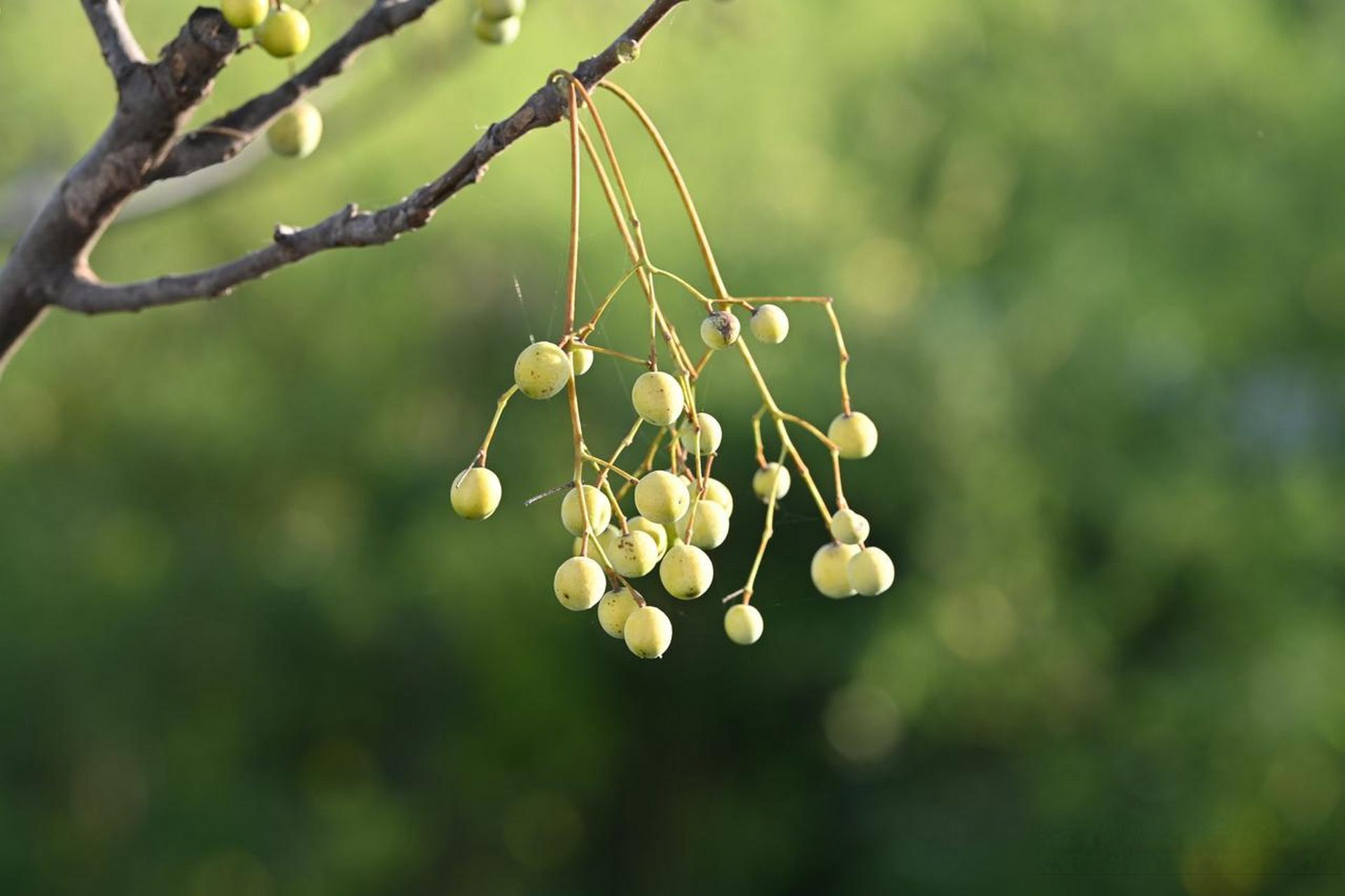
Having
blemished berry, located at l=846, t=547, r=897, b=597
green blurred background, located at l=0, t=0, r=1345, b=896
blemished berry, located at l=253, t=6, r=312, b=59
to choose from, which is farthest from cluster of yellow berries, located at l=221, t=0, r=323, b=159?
green blurred background, located at l=0, t=0, r=1345, b=896

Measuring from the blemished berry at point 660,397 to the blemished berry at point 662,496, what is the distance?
0.8 inches

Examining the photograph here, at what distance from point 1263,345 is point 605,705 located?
1.67 m

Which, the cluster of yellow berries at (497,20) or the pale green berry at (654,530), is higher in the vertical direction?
the cluster of yellow berries at (497,20)

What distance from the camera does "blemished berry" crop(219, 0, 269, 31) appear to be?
58 cm

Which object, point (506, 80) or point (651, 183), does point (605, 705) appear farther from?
point (506, 80)

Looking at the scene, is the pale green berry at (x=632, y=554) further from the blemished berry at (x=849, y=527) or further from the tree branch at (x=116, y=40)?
the tree branch at (x=116, y=40)

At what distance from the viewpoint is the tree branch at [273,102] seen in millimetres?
666

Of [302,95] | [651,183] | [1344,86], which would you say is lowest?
[302,95]

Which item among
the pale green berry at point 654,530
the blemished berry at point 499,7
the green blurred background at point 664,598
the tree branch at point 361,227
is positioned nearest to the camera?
the tree branch at point 361,227

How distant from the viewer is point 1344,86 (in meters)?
→ 3.55

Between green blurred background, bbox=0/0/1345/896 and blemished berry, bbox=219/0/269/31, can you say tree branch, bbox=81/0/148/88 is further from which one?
green blurred background, bbox=0/0/1345/896

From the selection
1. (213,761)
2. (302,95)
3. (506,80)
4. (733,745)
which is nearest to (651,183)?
(506,80)

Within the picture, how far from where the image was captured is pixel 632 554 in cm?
57

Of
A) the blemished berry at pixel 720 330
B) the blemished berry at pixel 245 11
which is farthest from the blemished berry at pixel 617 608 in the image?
the blemished berry at pixel 245 11
